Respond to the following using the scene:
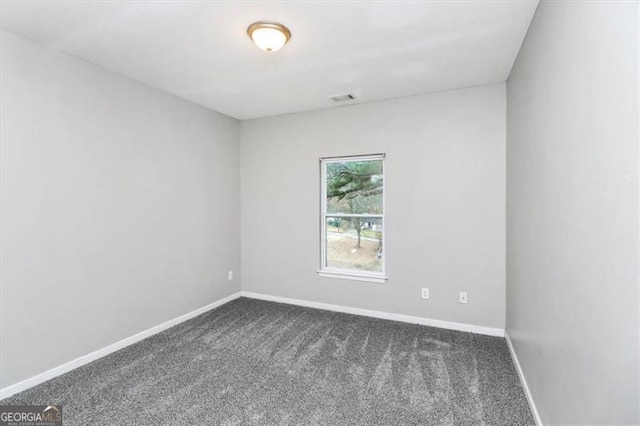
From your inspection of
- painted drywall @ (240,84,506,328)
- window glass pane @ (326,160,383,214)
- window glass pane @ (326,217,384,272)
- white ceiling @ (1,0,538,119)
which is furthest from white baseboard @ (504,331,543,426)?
white ceiling @ (1,0,538,119)

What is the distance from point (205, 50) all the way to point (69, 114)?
126 cm

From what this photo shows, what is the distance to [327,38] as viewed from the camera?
2.34 m

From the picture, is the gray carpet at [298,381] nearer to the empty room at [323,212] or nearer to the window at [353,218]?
the empty room at [323,212]

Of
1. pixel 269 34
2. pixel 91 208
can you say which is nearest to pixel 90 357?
pixel 91 208

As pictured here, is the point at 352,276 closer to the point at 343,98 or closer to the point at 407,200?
the point at 407,200

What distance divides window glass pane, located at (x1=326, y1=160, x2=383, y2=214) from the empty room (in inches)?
1.1

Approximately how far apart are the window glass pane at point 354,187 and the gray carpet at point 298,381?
1.45 meters

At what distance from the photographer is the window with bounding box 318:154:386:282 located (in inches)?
151

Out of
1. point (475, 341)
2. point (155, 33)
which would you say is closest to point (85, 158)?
point (155, 33)

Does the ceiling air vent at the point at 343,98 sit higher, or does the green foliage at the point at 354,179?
the ceiling air vent at the point at 343,98

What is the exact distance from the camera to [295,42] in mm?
2389

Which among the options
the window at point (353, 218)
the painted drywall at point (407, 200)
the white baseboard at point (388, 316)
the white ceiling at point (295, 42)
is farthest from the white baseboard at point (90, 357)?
the white ceiling at point (295, 42)

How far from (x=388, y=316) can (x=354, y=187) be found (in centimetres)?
164

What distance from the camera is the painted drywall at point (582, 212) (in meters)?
0.95
